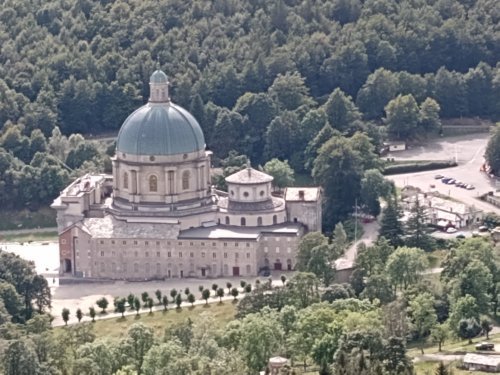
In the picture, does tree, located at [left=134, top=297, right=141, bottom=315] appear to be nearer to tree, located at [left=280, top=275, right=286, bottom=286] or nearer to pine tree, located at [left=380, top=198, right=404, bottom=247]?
tree, located at [left=280, top=275, right=286, bottom=286]

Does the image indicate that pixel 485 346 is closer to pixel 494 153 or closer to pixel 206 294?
pixel 206 294

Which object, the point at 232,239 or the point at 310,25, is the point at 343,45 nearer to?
the point at 310,25

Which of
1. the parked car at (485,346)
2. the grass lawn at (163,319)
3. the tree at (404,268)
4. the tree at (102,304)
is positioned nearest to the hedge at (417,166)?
the tree at (404,268)

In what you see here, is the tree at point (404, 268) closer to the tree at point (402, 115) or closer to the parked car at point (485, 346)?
the parked car at point (485, 346)

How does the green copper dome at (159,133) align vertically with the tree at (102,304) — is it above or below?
above

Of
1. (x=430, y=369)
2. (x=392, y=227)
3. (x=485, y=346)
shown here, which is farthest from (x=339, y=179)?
(x=430, y=369)

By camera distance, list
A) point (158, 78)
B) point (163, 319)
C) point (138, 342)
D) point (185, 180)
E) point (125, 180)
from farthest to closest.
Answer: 1. point (158, 78)
2. point (125, 180)
3. point (185, 180)
4. point (163, 319)
5. point (138, 342)

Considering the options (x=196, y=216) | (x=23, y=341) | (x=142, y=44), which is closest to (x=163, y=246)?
(x=196, y=216)
